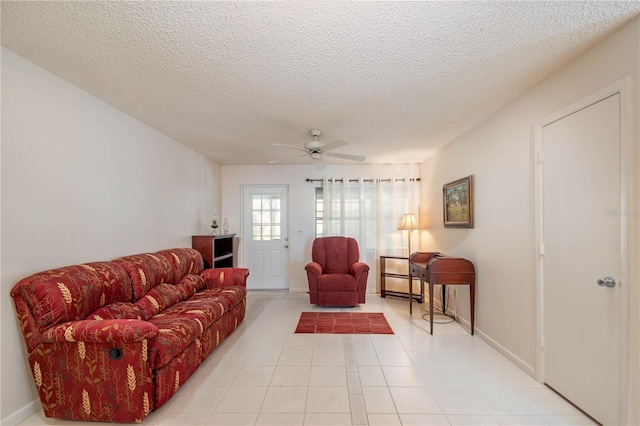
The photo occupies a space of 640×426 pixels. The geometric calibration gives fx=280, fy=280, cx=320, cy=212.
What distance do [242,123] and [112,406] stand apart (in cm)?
263

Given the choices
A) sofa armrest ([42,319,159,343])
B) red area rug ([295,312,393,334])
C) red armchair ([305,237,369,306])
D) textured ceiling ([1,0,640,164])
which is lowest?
red area rug ([295,312,393,334])

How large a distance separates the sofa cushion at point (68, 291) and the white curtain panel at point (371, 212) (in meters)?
3.43

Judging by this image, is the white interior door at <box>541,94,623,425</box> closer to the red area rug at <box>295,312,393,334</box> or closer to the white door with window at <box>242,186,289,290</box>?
the red area rug at <box>295,312,393,334</box>

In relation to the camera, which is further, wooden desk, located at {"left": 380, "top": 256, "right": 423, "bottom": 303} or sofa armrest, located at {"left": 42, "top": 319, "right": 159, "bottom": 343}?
wooden desk, located at {"left": 380, "top": 256, "right": 423, "bottom": 303}

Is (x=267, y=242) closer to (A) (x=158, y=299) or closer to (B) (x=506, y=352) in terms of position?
(A) (x=158, y=299)

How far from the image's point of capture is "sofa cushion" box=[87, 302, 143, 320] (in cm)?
201

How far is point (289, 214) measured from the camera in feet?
17.3

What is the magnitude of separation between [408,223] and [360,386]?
304 centimetres

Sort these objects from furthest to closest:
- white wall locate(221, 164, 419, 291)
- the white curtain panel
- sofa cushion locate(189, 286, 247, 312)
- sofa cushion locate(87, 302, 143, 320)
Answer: white wall locate(221, 164, 419, 291)
the white curtain panel
sofa cushion locate(189, 286, 247, 312)
sofa cushion locate(87, 302, 143, 320)

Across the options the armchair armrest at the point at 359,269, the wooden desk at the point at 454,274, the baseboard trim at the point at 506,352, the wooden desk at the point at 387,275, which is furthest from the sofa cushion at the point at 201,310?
the wooden desk at the point at 387,275

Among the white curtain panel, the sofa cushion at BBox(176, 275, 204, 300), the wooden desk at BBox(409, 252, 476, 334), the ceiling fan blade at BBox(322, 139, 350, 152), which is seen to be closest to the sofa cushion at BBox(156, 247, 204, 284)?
the sofa cushion at BBox(176, 275, 204, 300)

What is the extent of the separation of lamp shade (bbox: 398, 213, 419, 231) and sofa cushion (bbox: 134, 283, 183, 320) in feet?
11.4

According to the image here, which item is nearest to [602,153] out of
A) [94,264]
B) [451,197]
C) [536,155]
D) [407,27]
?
[536,155]

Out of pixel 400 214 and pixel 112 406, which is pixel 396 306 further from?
pixel 112 406
